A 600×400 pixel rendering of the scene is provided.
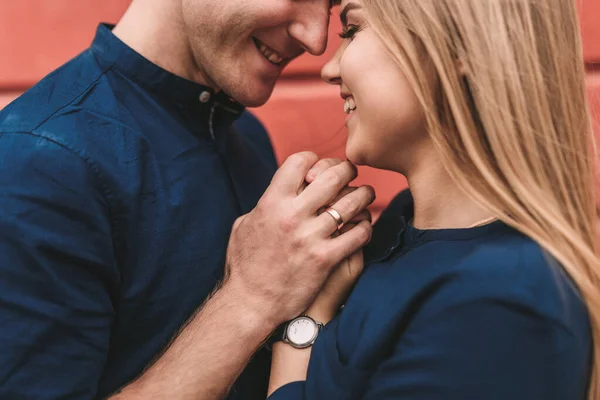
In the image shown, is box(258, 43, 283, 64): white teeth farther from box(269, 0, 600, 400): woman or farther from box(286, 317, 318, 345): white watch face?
box(286, 317, 318, 345): white watch face

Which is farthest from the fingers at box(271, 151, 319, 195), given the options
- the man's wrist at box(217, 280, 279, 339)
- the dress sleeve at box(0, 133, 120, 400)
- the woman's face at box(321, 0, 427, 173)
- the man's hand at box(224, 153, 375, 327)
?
the dress sleeve at box(0, 133, 120, 400)

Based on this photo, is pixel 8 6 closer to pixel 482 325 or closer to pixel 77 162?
pixel 77 162

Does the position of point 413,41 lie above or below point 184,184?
above

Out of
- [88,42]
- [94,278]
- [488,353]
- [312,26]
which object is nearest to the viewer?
[488,353]

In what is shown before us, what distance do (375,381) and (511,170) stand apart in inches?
15.9

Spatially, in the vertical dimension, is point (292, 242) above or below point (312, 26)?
below

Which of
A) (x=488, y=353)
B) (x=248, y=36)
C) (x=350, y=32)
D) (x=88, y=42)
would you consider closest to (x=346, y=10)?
(x=350, y=32)

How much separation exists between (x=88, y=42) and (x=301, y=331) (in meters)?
1.31

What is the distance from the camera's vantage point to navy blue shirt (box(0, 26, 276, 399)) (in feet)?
3.56

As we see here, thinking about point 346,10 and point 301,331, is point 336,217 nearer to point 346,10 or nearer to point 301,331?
point 301,331

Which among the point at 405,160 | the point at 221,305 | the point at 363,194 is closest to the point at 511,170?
the point at 405,160

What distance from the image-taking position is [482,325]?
940 millimetres

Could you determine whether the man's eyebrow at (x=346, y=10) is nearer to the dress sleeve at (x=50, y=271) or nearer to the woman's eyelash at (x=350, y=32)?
the woman's eyelash at (x=350, y=32)

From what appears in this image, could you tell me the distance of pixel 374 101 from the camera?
113 cm
